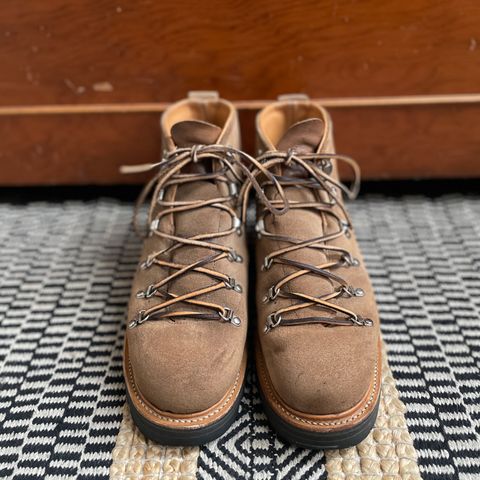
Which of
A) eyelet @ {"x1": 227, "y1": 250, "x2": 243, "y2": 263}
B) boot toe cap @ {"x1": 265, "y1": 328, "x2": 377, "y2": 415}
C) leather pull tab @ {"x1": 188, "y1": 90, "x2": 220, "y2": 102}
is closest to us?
boot toe cap @ {"x1": 265, "y1": 328, "x2": 377, "y2": 415}

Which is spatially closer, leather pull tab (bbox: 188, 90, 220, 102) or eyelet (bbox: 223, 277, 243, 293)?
eyelet (bbox: 223, 277, 243, 293)

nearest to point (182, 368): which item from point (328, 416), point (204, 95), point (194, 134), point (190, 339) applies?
point (190, 339)

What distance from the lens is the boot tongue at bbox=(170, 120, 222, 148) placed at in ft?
1.83

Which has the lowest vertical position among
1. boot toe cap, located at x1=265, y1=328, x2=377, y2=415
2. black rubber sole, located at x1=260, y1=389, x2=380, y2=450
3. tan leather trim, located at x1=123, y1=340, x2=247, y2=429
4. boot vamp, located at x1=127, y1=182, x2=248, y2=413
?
black rubber sole, located at x1=260, y1=389, x2=380, y2=450

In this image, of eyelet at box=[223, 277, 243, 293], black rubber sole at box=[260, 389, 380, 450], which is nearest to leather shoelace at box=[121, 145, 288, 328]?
eyelet at box=[223, 277, 243, 293]

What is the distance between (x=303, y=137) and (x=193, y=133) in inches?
4.8

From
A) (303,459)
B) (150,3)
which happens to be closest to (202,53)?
(150,3)

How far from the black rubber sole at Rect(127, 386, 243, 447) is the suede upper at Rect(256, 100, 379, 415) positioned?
61mm

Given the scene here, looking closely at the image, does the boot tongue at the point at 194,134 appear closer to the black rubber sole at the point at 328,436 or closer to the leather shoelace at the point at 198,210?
the leather shoelace at the point at 198,210

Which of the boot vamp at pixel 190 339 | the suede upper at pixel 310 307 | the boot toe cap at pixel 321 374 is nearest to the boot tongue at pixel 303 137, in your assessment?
the suede upper at pixel 310 307

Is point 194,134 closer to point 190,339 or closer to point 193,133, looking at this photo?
point 193,133

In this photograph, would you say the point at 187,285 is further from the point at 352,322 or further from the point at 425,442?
the point at 425,442

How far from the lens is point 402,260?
697 millimetres

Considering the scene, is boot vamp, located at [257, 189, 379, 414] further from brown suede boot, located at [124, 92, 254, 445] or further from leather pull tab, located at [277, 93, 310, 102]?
leather pull tab, located at [277, 93, 310, 102]
